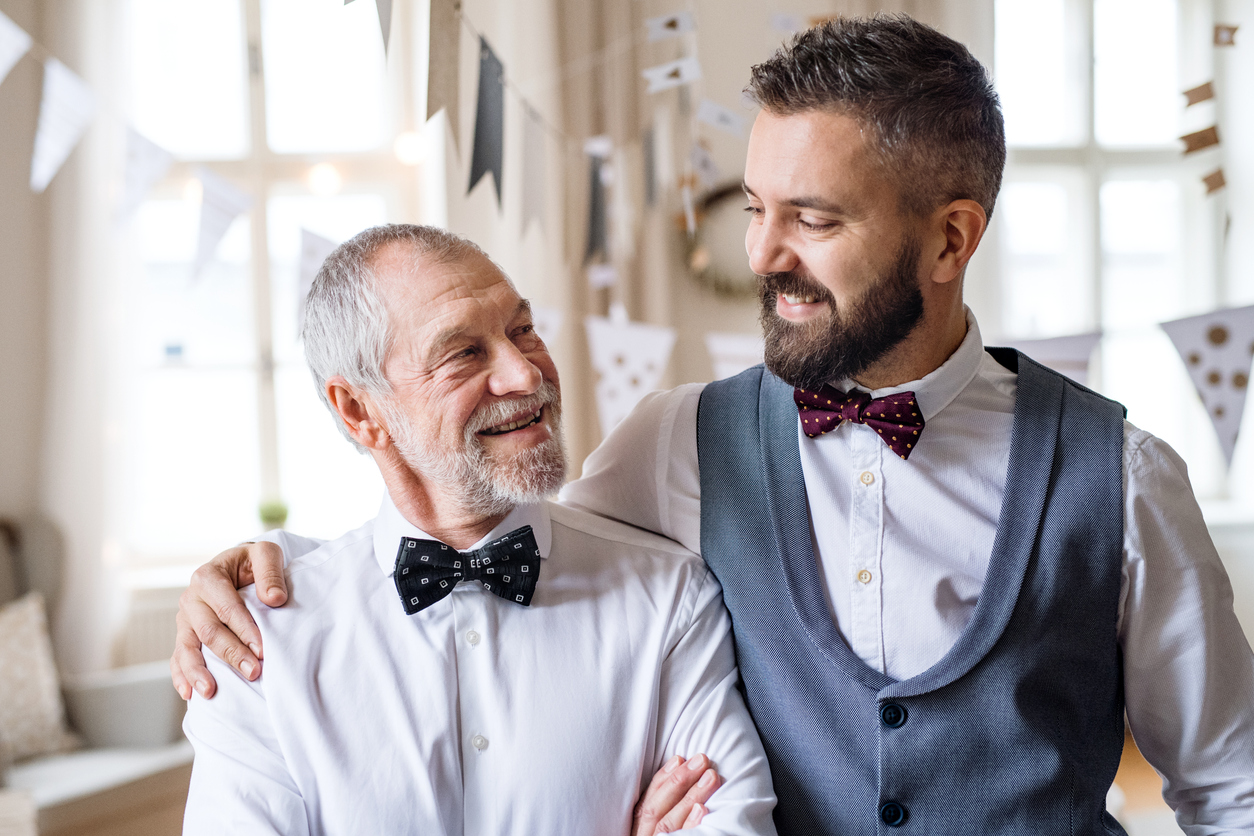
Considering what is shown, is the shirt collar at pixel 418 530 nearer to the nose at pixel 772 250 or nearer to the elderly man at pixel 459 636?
the elderly man at pixel 459 636

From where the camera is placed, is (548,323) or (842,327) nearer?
(842,327)

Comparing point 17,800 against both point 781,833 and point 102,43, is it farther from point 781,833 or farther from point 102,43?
point 102,43

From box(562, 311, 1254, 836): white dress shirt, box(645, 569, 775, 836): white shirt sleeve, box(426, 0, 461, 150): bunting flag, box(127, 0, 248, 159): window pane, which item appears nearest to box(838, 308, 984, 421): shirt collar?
box(562, 311, 1254, 836): white dress shirt

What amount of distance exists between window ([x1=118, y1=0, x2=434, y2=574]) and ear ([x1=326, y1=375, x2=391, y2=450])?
3.14m

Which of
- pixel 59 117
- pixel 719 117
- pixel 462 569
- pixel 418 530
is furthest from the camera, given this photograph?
pixel 59 117

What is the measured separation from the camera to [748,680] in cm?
132

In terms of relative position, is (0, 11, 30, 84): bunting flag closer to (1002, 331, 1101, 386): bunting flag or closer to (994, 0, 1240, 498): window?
(1002, 331, 1101, 386): bunting flag

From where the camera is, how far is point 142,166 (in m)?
3.27

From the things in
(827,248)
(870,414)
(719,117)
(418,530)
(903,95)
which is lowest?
(418,530)

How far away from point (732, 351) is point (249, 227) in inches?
92.4

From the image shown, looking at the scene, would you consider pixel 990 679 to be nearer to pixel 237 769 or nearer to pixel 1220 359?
pixel 237 769

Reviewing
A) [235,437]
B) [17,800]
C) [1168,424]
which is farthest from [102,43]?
[1168,424]

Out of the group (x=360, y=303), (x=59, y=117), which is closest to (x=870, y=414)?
(x=360, y=303)

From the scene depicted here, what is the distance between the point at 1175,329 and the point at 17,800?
13.0 feet
